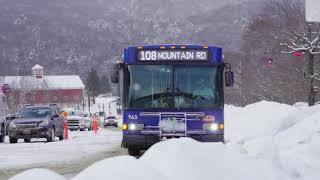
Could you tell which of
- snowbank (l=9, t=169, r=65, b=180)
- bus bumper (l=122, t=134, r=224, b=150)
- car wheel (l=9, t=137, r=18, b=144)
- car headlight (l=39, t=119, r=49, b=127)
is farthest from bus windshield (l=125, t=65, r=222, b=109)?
car wheel (l=9, t=137, r=18, b=144)

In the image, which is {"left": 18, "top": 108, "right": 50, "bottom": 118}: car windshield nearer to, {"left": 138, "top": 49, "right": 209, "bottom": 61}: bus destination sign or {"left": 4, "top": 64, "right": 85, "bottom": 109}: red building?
{"left": 138, "top": 49, "right": 209, "bottom": 61}: bus destination sign

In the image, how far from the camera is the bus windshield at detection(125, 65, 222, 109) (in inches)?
625

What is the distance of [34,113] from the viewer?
1067 inches

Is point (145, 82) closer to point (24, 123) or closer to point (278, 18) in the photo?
point (24, 123)

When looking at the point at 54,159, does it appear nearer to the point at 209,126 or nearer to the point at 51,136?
the point at 209,126

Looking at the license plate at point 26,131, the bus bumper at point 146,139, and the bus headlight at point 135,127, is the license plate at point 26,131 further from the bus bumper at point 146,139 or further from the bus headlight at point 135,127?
the bus headlight at point 135,127

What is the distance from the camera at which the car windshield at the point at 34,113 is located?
26.9m

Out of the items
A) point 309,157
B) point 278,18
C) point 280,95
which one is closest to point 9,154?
point 309,157

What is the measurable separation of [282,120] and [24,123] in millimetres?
11064

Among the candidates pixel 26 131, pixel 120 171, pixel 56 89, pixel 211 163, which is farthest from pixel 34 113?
pixel 56 89

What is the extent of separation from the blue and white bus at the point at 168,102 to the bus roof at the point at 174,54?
0.22ft

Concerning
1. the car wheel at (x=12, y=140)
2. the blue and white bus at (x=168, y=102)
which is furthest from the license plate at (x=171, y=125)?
the car wheel at (x=12, y=140)

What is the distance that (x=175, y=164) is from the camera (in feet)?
24.0

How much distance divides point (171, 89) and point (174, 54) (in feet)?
3.17
